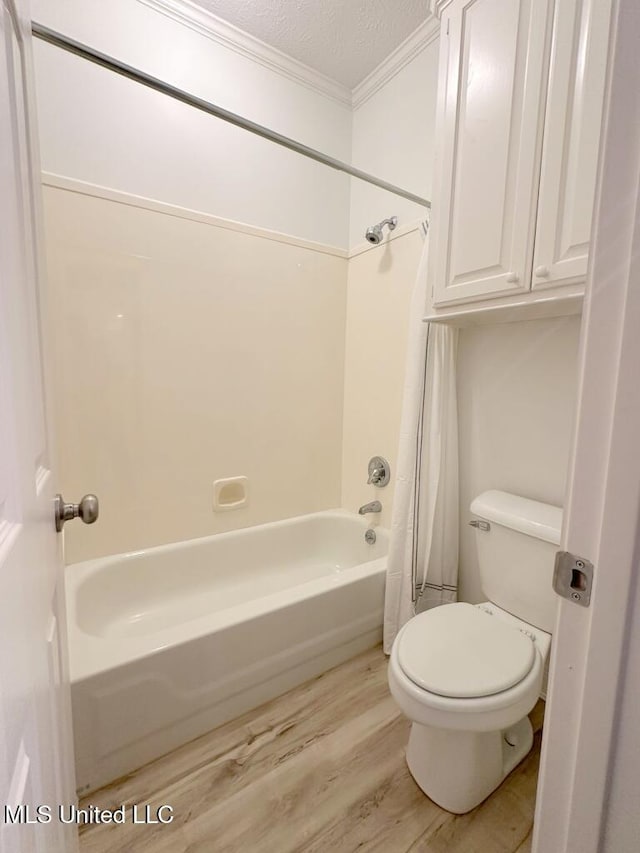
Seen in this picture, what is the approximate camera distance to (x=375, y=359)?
2105 millimetres

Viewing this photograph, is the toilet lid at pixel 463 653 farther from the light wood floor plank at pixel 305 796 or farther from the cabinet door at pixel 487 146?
the cabinet door at pixel 487 146

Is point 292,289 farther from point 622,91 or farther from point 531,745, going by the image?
point 531,745

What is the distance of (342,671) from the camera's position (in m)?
1.55

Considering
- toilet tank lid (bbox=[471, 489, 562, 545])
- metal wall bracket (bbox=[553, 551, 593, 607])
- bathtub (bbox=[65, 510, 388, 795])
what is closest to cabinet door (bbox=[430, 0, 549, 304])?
toilet tank lid (bbox=[471, 489, 562, 545])

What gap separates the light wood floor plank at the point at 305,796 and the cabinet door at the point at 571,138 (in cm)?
149

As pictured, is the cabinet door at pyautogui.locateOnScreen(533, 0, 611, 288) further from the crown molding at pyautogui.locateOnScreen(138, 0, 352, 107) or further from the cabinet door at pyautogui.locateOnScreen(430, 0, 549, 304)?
the crown molding at pyautogui.locateOnScreen(138, 0, 352, 107)

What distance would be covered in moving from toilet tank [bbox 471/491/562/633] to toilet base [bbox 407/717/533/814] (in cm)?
39

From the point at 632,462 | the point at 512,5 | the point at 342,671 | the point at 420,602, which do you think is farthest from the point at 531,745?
the point at 512,5

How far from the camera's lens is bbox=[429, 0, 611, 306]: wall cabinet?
3.17 ft

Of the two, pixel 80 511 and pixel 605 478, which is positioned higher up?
pixel 605 478

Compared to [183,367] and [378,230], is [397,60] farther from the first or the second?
[183,367]

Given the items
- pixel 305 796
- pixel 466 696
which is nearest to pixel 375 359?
pixel 466 696

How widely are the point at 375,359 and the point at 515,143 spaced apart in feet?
3.72

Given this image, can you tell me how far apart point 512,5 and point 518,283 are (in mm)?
780
